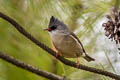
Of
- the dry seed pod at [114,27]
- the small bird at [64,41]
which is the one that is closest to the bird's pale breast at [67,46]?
the small bird at [64,41]

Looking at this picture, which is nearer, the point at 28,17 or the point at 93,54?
the point at 28,17

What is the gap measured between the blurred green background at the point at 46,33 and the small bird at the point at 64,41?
4 centimetres

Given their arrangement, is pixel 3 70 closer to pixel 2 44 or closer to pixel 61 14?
pixel 2 44

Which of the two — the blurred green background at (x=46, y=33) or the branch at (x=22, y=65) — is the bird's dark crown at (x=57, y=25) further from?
the branch at (x=22, y=65)

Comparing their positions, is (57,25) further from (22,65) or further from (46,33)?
(22,65)

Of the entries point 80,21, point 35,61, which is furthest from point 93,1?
point 35,61

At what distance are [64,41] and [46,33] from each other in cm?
9

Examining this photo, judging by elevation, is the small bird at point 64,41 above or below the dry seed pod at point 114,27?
below

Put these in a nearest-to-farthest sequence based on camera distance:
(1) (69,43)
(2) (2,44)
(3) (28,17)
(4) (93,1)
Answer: (2) (2,44) → (3) (28,17) → (4) (93,1) → (1) (69,43)

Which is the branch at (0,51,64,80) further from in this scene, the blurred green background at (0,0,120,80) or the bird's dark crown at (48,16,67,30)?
the bird's dark crown at (48,16,67,30)

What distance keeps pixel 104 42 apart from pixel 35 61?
1.00ft

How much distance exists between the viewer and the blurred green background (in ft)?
2.51

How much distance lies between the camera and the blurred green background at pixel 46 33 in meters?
0.77

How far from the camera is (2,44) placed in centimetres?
74
